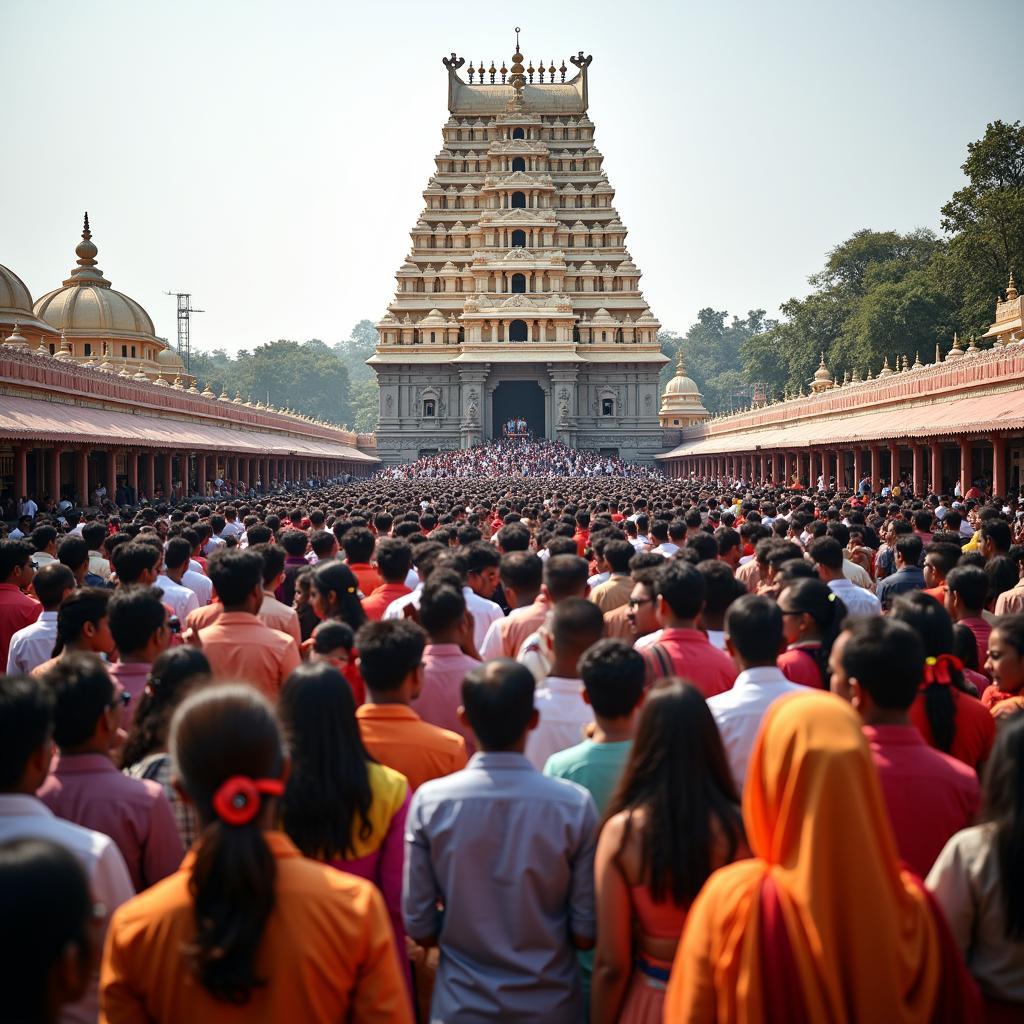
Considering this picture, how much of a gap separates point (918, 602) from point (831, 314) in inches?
3043

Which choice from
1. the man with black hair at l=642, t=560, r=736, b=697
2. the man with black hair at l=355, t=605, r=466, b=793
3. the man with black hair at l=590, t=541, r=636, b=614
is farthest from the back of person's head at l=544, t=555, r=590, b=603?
the man with black hair at l=355, t=605, r=466, b=793

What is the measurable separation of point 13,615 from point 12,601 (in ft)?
0.36

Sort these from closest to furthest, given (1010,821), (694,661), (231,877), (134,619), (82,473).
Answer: (231,877) < (1010,821) < (134,619) < (694,661) < (82,473)

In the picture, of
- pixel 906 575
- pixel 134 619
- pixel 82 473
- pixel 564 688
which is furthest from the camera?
pixel 82 473

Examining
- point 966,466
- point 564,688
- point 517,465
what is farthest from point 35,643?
point 517,465

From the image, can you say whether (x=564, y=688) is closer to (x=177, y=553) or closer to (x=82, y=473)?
(x=177, y=553)

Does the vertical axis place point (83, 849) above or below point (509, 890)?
above

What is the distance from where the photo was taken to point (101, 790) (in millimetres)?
3760

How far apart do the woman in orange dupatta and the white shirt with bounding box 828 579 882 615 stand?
17.0 ft

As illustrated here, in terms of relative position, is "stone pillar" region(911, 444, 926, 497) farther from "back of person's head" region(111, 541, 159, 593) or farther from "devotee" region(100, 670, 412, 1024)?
"devotee" region(100, 670, 412, 1024)

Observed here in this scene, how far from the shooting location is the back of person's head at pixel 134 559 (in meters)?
7.87

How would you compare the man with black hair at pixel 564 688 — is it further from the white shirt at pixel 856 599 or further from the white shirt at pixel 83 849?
the white shirt at pixel 856 599

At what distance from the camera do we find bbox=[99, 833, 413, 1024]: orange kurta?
2.56 m

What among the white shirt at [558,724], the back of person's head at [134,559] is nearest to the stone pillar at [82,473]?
the back of person's head at [134,559]
